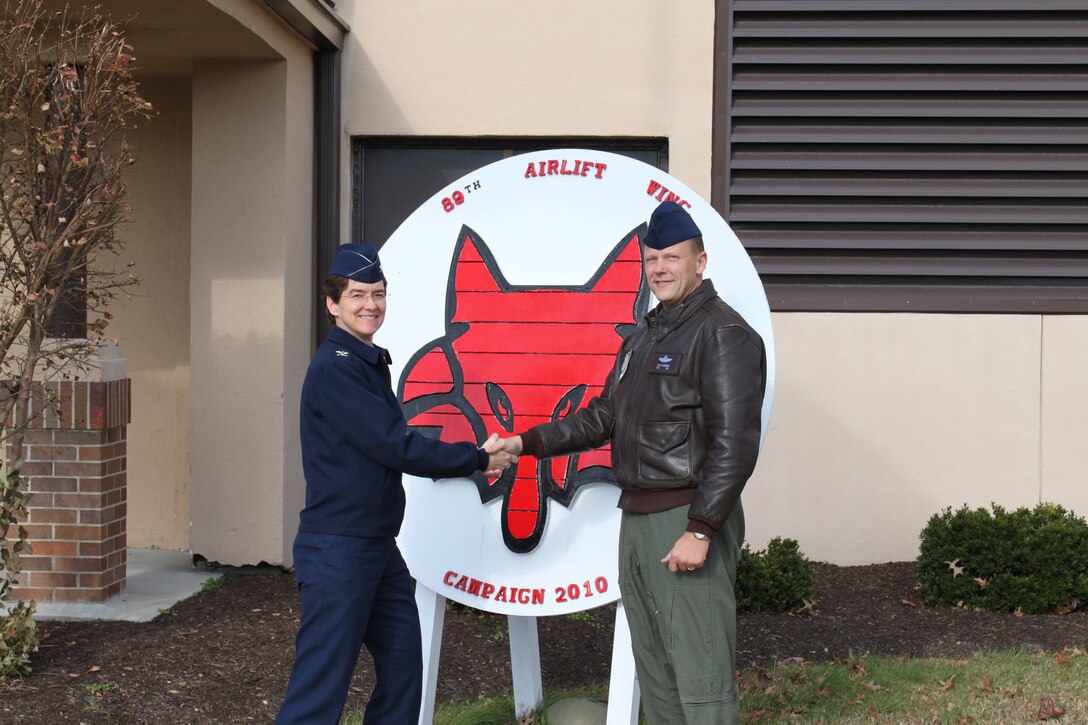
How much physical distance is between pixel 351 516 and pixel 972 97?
562cm

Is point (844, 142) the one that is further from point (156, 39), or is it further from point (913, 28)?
point (156, 39)

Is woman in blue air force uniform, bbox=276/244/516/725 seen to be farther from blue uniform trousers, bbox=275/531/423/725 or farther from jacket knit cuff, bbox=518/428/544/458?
jacket knit cuff, bbox=518/428/544/458

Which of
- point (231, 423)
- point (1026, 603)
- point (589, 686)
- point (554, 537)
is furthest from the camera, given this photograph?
point (231, 423)

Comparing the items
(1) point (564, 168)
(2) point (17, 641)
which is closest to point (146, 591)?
(2) point (17, 641)

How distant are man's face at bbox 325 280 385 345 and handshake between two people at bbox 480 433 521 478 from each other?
565mm

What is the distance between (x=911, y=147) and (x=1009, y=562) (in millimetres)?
2768

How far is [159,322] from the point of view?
757 cm

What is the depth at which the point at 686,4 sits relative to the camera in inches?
290

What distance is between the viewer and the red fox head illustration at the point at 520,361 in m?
4.09

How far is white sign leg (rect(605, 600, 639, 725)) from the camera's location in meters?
3.76

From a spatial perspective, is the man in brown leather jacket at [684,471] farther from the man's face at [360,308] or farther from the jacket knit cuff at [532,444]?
the man's face at [360,308]

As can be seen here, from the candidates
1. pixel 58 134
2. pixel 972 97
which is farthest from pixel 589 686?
pixel 972 97

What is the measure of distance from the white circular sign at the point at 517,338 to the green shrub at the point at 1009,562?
3.27m

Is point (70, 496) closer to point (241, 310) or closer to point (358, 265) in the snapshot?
point (241, 310)
